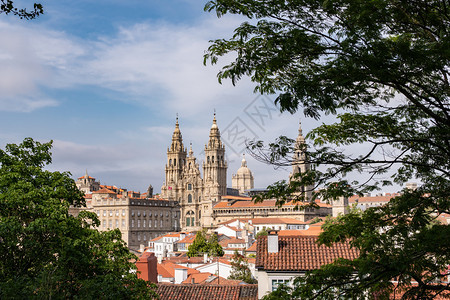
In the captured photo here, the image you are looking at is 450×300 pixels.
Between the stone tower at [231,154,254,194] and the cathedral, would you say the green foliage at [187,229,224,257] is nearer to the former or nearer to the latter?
the cathedral

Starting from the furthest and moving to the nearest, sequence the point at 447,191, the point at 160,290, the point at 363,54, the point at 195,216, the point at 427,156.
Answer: the point at 195,216 → the point at 160,290 → the point at 427,156 → the point at 447,191 → the point at 363,54

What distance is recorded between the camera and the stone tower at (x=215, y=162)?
136 metres

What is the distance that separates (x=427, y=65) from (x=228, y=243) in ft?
236

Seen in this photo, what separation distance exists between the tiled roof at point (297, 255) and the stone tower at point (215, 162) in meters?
113

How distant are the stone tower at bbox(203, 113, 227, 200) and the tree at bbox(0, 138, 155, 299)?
116 m

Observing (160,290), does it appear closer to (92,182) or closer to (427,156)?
(427,156)

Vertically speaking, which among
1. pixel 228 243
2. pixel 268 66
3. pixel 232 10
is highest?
pixel 232 10

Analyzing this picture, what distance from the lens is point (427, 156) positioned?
394 inches

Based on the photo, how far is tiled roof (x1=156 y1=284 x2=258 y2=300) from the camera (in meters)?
21.8

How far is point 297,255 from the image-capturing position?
66.6ft

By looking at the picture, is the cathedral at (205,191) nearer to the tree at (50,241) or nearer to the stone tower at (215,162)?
the stone tower at (215,162)

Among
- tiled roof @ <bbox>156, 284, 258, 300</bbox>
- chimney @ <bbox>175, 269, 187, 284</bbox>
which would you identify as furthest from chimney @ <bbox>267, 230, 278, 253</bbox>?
chimney @ <bbox>175, 269, 187, 284</bbox>

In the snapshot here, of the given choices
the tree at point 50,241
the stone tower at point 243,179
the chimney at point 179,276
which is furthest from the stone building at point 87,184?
the tree at point 50,241

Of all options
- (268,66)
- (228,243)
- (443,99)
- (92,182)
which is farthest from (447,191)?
(92,182)
